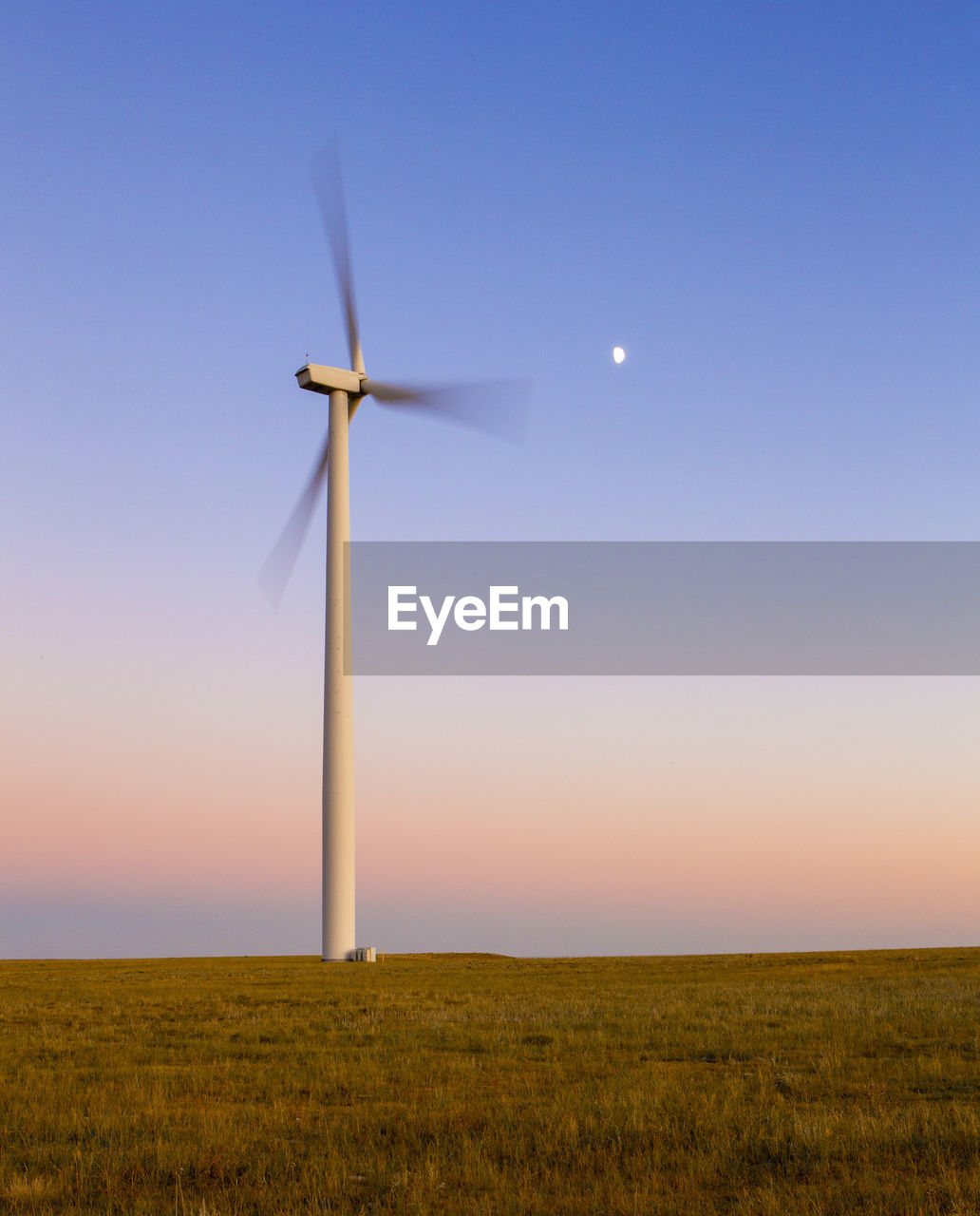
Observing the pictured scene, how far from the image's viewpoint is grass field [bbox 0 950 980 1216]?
1262cm

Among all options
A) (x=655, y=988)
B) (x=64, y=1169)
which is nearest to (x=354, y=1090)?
(x=64, y=1169)

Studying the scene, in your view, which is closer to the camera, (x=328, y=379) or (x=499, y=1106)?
(x=499, y=1106)

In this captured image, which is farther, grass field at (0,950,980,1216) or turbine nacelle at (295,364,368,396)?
turbine nacelle at (295,364,368,396)

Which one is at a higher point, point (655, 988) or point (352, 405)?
point (352, 405)

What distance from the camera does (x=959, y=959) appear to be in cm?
5494

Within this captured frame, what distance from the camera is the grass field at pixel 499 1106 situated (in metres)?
12.6

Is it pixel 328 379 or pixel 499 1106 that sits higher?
pixel 328 379

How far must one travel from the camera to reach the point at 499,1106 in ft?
56.1

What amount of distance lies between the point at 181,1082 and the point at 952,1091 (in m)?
12.4

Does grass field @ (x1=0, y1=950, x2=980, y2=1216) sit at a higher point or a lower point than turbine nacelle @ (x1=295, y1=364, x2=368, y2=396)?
lower

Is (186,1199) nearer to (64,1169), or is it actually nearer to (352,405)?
(64,1169)

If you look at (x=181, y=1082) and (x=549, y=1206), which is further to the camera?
(x=181, y=1082)

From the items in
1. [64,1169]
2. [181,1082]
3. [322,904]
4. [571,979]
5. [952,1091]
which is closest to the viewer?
[64,1169]

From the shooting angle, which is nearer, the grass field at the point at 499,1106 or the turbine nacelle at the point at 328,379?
the grass field at the point at 499,1106
